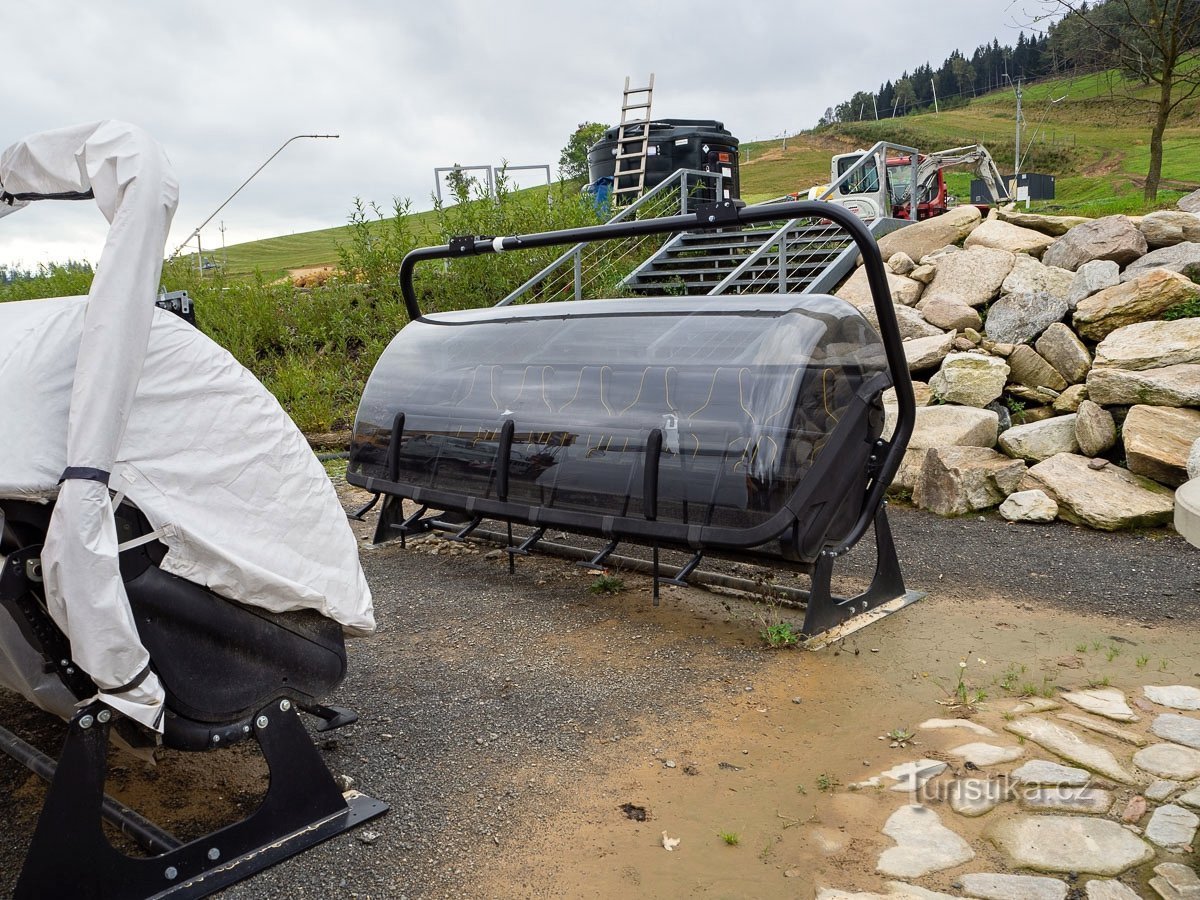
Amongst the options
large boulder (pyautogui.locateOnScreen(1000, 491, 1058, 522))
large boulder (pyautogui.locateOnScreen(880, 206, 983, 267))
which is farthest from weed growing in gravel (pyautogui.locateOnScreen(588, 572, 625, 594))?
large boulder (pyautogui.locateOnScreen(880, 206, 983, 267))

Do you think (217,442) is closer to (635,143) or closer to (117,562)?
(117,562)

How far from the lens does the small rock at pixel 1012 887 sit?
8.74ft

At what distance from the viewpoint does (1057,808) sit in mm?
3102

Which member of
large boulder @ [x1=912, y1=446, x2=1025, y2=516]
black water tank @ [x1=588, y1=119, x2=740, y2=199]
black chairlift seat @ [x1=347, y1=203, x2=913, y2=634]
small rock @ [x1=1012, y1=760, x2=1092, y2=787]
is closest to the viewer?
small rock @ [x1=1012, y1=760, x2=1092, y2=787]

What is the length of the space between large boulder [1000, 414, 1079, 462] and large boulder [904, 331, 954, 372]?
1.54 m

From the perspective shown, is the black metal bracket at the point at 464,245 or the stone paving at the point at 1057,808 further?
the black metal bracket at the point at 464,245

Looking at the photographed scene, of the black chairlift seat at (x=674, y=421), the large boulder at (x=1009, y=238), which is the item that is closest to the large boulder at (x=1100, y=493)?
the black chairlift seat at (x=674, y=421)

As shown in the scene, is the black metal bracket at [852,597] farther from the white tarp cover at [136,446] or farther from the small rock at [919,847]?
the white tarp cover at [136,446]

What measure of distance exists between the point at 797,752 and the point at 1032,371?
6.05 m

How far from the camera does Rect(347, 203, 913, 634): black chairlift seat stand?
4402 mm

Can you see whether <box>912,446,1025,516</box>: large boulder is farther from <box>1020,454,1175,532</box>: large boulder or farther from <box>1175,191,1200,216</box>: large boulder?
<box>1175,191,1200,216</box>: large boulder

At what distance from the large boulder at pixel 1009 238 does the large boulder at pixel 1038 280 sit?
1058 mm

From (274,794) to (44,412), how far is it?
49.3 inches

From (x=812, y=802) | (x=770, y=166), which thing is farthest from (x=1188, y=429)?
(x=770, y=166)
